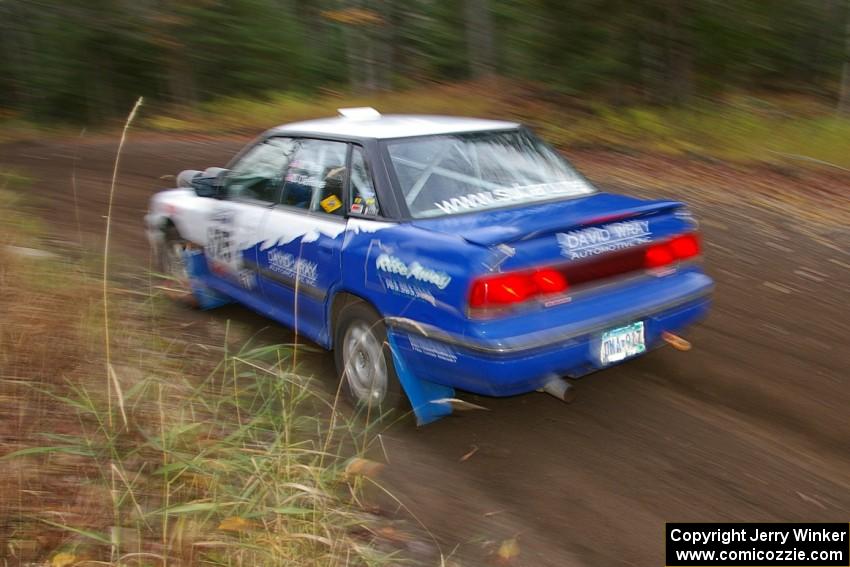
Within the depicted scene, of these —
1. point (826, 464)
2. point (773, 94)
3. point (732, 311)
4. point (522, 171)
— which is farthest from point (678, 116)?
point (826, 464)

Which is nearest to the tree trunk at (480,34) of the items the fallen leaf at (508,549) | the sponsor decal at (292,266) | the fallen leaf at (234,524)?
→ the sponsor decal at (292,266)

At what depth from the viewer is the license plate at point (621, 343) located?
3939 mm

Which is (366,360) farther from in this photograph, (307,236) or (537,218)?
(537,218)

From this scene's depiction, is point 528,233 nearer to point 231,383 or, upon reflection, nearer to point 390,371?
point 390,371

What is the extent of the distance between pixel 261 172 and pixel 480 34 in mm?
17944

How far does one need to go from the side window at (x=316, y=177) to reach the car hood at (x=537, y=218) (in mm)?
763

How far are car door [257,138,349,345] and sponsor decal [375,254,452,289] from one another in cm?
42

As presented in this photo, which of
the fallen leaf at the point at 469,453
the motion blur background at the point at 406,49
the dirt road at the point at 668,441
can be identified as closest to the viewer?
the dirt road at the point at 668,441

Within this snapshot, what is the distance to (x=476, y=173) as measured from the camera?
15.1ft

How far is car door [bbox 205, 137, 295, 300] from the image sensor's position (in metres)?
5.27

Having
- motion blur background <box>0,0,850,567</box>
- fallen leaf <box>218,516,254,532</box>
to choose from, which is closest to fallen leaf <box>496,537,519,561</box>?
motion blur background <box>0,0,850,567</box>

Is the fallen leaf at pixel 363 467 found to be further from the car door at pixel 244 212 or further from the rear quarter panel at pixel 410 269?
the car door at pixel 244 212

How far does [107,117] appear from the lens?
2775cm

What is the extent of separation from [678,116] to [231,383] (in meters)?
9.87
